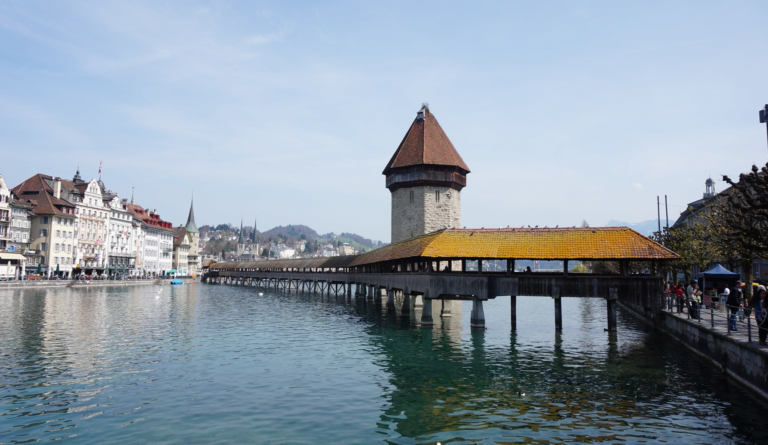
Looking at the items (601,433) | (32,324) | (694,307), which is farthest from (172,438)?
(32,324)

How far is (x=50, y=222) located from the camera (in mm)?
73250

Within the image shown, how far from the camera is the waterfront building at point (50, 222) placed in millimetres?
72863

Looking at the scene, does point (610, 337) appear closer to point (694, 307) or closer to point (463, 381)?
point (694, 307)

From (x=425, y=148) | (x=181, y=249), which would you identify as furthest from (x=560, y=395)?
(x=181, y=249)

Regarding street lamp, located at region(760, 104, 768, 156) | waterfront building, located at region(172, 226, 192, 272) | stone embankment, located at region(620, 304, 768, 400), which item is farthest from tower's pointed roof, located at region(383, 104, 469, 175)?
waterfront building, located at region(172, 226, 192, 272)

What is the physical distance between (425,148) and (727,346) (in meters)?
41.9

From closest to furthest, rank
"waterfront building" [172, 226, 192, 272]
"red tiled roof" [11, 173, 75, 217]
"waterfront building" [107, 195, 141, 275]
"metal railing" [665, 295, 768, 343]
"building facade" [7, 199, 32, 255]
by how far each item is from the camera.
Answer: "metal railing" [665, 295, 768, 343] < "building facade" [7, 199, 32, 255] < "red tiled roof" [11, 173, 75, 217] < "waterfront building" [107, 195, 141, 275] < "waterfront building" [172, 226, 192, 272]

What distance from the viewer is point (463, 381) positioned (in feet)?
51.3

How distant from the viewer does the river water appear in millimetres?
10938

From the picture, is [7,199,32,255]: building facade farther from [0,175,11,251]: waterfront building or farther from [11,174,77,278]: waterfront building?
[11,174,77,278]: waterfront building

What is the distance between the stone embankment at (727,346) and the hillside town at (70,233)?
7050 centimetres

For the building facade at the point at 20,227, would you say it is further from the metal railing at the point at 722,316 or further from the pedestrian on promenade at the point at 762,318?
the pedestrian on promenade at the point at 762,318

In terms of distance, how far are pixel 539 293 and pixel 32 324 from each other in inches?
1044

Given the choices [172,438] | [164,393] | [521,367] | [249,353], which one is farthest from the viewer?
[249,353]
